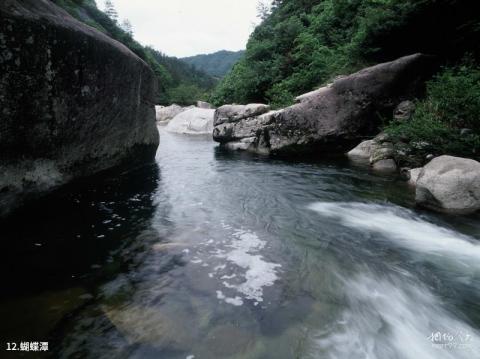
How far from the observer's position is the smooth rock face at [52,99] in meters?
3.46

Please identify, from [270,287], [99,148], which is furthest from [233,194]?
[270,287]

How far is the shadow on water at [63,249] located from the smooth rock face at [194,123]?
669 inches

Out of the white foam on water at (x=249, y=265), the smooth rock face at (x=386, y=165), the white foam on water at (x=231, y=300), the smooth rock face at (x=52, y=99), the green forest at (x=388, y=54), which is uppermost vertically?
the green forest at (x=388, y=54)

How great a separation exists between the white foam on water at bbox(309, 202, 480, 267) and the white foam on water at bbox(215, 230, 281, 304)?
173 cm

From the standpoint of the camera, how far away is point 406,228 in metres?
4.62

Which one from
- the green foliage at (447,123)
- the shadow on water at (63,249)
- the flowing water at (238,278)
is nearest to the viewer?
the flowing water at (238,278)

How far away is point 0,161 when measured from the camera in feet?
11.2

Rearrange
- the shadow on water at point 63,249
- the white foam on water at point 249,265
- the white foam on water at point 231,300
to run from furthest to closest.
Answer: the white foam on water at point 249,265, the white foam on water at point 231,300, the shadow on water at point 63,249

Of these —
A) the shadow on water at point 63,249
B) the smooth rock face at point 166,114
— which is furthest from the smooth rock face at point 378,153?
the smooth rock face at point 166,114

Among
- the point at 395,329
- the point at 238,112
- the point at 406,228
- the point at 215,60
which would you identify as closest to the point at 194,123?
the point at 238,112

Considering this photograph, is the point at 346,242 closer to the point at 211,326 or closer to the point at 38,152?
the point at 211,326

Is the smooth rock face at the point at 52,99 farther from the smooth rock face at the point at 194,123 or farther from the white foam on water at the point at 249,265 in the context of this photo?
the smooth rock face at the point at 194,123

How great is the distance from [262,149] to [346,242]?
308 inches

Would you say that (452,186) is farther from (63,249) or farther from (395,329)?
(63,249)
